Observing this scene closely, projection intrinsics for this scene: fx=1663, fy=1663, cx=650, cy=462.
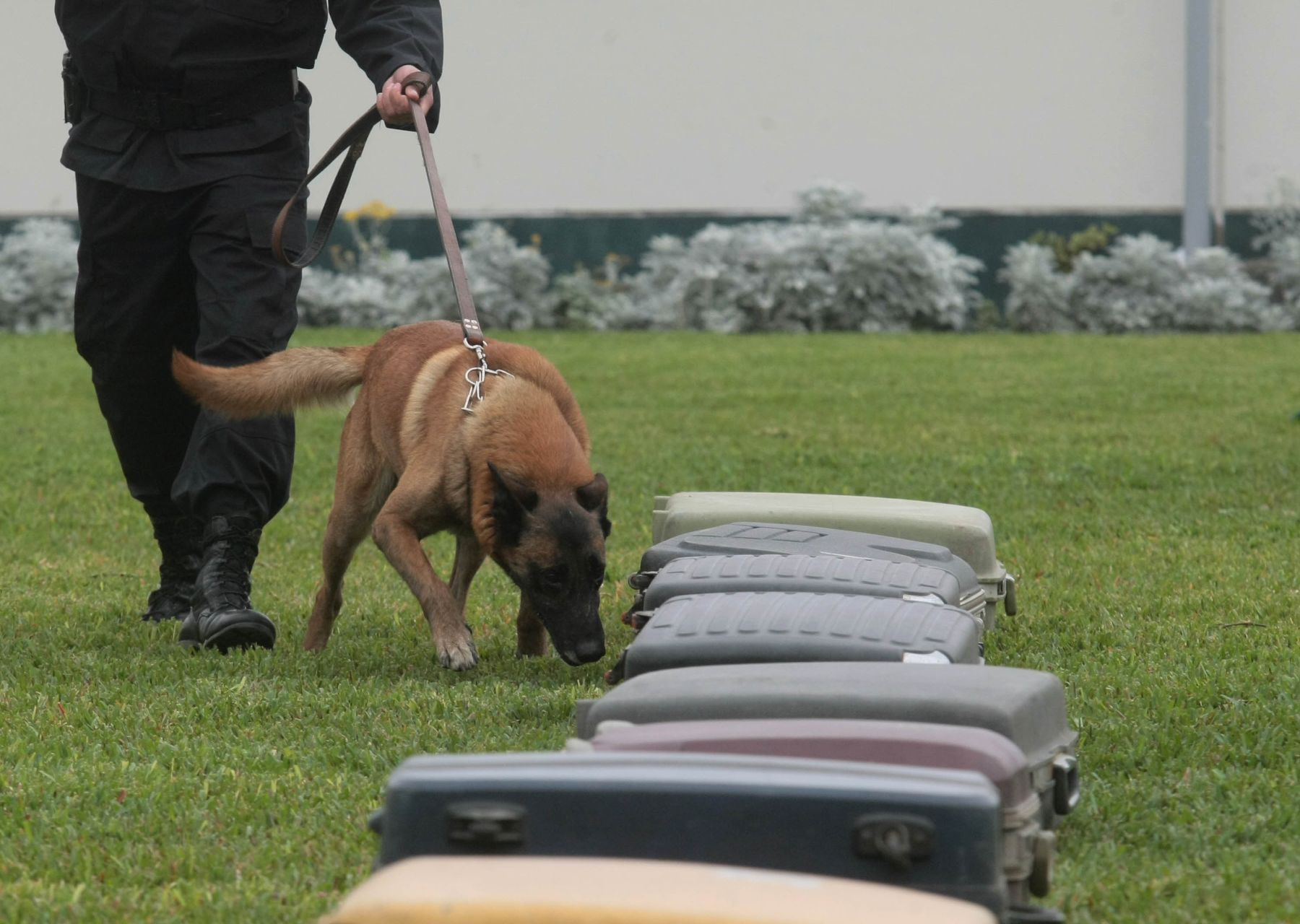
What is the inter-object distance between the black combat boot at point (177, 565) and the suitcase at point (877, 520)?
1.57 metres

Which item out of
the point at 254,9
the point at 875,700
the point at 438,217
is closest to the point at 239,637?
the point at 438,217

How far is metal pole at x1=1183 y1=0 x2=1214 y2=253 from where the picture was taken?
55.5 feet

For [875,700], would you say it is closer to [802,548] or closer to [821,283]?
[802,548]

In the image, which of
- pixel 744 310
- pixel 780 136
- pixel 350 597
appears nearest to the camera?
pixel 350 597

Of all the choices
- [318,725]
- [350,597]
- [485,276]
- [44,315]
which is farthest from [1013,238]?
[318,725]

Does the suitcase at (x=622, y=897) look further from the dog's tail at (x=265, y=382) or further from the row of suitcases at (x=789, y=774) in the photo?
the dog's tail at (x=265, y=382)

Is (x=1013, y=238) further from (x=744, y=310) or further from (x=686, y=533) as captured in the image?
(x=686, y=533)

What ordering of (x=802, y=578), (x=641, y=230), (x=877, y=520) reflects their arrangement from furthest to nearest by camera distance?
(x=641, y=230) → (x=877, y=520) → (x=802, y=578)

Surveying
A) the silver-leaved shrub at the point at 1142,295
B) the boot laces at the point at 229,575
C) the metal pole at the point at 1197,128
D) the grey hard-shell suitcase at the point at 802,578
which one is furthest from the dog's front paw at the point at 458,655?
the metal pole at the point at 1197,128

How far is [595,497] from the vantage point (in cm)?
430

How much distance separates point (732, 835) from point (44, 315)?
54.1 ft

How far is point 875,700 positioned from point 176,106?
332cm

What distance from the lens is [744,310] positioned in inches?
648

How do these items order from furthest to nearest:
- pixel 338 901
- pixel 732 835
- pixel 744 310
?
pixel 744 310 < pixel 338 901 < pixel 732 835
